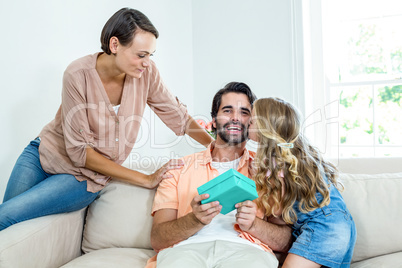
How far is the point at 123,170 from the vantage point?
1.86m

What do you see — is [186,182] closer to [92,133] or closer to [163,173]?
[163,173]

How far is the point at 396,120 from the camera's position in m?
3.54

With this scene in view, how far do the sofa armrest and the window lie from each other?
2.38 m

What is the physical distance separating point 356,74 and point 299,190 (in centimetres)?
242

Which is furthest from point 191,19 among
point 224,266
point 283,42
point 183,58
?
point 224,266

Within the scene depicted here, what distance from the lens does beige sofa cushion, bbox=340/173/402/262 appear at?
1.72 meters

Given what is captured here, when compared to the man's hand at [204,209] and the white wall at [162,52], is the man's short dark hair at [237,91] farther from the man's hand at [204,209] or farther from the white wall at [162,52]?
the man's hand at [204,209]

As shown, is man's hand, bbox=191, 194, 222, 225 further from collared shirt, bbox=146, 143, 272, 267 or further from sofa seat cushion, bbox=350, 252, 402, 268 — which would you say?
sofa seat cushion, bbox=350, 252, 402, 268

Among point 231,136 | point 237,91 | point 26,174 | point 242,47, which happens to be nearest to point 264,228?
point 231,136

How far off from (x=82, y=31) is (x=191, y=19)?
153 cm

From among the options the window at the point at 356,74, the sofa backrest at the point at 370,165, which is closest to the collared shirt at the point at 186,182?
the sofa backrest at the point at 370,165

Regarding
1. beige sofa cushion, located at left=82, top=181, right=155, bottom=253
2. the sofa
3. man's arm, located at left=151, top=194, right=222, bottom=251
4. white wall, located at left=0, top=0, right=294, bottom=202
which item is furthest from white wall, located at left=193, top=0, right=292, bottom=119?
man's arm, located at left=151, top=194, right=222, bottom=251

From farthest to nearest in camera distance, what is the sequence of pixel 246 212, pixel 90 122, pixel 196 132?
pixel 196 132, pixel 90 122, pixel 246 212

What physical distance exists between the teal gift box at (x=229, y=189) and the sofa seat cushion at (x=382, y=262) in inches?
25.6
